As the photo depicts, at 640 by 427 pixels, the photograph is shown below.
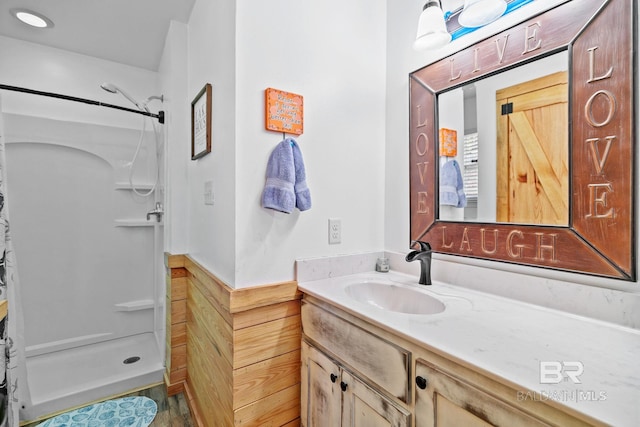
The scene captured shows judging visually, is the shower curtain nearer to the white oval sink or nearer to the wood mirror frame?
the white oval sink

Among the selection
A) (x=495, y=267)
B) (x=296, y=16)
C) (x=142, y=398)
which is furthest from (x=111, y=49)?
(x=495, y=267)

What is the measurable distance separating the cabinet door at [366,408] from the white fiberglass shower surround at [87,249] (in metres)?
1.72

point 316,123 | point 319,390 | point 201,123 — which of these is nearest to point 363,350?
point 319,390

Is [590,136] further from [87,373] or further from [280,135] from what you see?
[87,373]

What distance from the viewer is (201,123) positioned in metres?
1.62

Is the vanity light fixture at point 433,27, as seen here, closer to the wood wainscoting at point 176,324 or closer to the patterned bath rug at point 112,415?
the wood wainscoting at point 176,324

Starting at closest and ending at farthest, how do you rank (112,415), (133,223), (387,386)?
(387,386), (112,415), (133,223)

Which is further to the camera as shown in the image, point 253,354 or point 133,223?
point 133,223

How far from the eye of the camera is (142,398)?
6.29 feet

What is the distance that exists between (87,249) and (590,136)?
3.26 metres

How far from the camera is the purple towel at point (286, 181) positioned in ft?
3.85

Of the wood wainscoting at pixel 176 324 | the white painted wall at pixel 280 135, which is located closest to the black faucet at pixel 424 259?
the white painted wall at pixel 280 135

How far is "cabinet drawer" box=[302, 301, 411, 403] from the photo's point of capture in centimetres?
82

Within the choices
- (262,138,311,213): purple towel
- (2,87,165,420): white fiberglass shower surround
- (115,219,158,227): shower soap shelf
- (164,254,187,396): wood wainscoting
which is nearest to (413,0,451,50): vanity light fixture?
(262,138,311,213): purple towel
